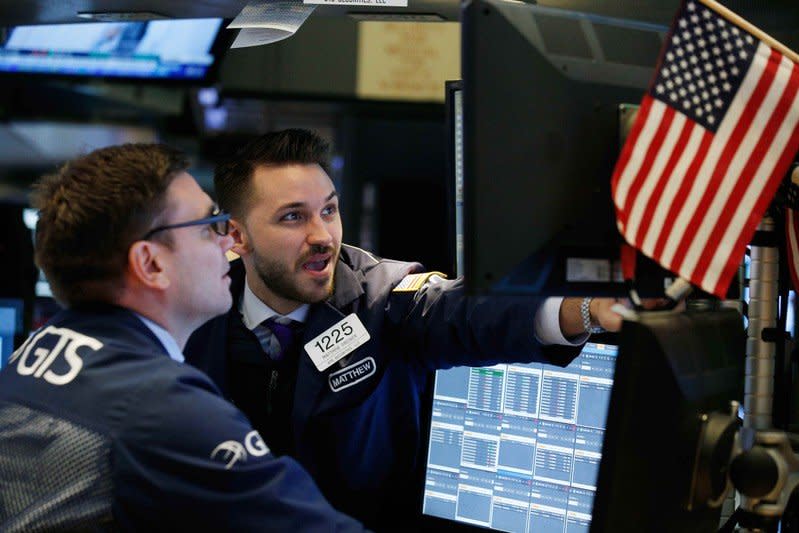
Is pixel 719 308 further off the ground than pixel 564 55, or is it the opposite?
pixel 564 55

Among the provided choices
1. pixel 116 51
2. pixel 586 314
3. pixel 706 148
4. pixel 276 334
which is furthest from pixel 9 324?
pixel 116 51

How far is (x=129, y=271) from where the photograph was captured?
162cm

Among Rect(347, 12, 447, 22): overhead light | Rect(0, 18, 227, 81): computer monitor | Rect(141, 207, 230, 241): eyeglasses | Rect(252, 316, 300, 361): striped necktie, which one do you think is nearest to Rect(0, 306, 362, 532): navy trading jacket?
Rect(141, 207, 230, 241): eyeglasses

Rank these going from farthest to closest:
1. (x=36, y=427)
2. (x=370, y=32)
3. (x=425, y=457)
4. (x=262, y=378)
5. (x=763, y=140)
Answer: (x=370, y=32) < (x=262, y=378) < (x=425, y=457) < (x=36, y=427) < (x=763, y=140)

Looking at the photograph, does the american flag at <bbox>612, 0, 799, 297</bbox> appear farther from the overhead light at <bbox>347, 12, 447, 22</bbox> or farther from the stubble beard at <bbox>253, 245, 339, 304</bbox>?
the stubble beard at <bbox>253, 245, 339, 304</bbox>

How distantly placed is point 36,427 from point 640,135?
0.91m

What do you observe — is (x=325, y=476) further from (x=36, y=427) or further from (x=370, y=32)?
(x=370, y=32)

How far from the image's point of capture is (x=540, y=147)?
4.13ft

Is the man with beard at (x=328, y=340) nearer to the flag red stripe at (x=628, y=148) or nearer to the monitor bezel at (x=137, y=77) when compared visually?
the flag red stripe at (x=628, y=148)

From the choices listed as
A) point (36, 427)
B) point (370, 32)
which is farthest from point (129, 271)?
point (370, 32)

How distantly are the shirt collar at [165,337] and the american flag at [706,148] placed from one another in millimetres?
747

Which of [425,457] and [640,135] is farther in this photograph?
[425,457]

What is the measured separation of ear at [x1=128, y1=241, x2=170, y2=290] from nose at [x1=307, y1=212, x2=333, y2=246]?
0.63 meters

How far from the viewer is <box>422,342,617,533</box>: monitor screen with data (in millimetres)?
1828
